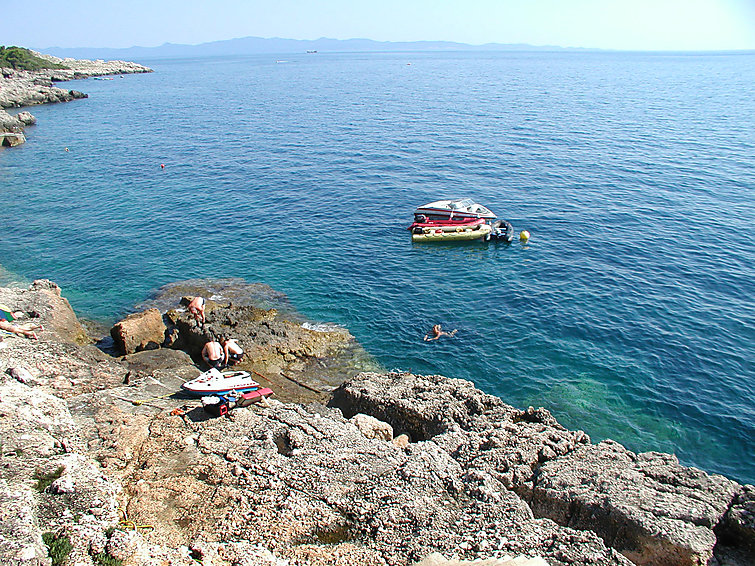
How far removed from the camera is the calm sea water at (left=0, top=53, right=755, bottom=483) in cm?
2650

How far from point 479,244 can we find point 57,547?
38401 mm

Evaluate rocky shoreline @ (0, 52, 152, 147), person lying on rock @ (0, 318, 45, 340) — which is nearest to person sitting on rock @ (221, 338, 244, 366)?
person lying on rock @ (0, 318, 45, 340)

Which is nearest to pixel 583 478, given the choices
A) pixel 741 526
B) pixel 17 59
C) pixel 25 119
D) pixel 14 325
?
pixel 741 526

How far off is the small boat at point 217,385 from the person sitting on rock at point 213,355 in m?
2.95

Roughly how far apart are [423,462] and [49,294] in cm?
2405

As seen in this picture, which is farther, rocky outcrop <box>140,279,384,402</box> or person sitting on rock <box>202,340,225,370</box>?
rocky outcrop <box>140,279,384,402</box>

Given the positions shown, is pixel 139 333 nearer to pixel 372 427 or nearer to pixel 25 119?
pixel 372 427

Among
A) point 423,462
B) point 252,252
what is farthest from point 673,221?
point 423,462

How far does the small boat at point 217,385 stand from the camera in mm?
19031

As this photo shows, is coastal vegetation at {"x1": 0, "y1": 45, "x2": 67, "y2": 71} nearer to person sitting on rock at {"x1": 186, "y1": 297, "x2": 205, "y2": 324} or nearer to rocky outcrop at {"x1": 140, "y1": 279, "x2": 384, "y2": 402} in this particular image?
rocky outcrop at {"x1": 140, "y1": 279, "x2": 384, "y2": 402}

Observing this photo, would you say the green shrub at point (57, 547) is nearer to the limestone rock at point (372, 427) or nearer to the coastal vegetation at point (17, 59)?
the limestone rock at point (372, 427)

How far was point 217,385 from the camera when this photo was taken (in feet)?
63.1

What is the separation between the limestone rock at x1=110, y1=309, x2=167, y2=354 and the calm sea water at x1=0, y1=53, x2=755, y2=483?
5524 millimetres

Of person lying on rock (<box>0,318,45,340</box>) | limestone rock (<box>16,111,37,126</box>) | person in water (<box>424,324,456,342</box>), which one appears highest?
limestone rock (<box>16,111,37,126</box>)
